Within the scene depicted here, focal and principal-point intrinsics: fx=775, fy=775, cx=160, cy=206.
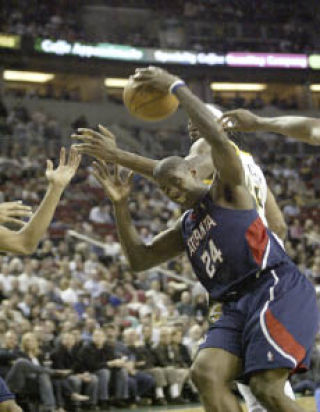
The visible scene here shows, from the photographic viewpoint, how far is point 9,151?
861 inches

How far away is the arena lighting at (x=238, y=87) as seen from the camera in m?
32.2

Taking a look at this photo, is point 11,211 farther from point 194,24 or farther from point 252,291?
point 194,24

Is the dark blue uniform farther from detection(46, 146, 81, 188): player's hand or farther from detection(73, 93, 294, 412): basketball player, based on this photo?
detection(46, 146, 81, 188): player's hand

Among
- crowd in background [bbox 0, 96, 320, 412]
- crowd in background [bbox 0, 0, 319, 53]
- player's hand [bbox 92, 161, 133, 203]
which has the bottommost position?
crowd in background [bbox 0, 96, 320, 412]

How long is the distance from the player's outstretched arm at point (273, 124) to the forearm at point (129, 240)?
1.00 meters

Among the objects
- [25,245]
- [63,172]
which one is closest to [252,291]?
[25,245]

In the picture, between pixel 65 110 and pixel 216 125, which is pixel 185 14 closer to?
pixel 65 110

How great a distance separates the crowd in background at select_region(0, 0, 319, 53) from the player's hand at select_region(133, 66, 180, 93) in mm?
23243

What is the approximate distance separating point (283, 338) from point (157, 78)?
1676 millimetres

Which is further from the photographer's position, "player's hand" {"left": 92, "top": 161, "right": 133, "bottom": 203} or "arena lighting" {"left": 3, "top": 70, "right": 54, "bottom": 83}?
"arena lighting" {"left": 3, "top": 70, "right": 54, "bottom": 83}

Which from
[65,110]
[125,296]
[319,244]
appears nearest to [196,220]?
[125,296]

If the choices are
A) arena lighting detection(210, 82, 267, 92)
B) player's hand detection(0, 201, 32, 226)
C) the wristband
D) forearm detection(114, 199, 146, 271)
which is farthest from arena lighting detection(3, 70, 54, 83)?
the wristband

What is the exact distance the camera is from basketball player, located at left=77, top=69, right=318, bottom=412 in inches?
165

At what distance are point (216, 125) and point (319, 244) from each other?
15.9 m
